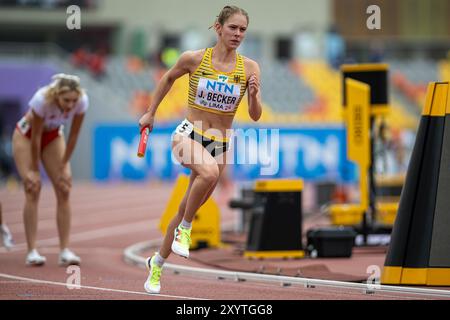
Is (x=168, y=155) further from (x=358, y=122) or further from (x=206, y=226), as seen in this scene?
(x=206, y=226)

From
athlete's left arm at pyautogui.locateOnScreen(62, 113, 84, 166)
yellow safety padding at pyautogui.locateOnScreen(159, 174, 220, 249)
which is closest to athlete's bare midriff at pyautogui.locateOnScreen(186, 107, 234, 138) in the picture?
athlete's left arm at pyautogui.locateOnScreen(62, 113, 84, 166)

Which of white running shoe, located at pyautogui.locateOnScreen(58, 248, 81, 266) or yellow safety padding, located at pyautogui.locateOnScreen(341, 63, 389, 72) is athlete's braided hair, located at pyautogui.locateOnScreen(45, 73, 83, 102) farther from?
yellow safety padding, located at pyautogui.locateOnScreen(341, 63, 389, 72)

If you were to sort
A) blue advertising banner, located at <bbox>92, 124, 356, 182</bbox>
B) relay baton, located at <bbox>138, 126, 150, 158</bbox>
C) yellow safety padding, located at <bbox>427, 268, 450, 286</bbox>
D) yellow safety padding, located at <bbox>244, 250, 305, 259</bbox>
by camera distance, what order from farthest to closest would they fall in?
blue advertising banner, located at <bbox>92, 124, 356, 182</bbox>, yellow safety padding, located at <bbox>244, 250, 305, 259</bbox>, yellow safety padding, located at <bbox>427, 268, 450, 286</bbox>, relay baton, located at <bbox>138, 126, 150, 158</bbox>

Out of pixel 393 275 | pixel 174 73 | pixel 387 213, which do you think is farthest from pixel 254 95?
pixel 387 213

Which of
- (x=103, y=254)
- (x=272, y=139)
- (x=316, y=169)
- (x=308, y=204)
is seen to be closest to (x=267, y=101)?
(x=316, y=169)

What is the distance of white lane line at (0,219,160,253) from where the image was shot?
1536cm

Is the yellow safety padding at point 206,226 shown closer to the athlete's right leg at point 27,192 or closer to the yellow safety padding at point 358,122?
the yellow safety padding at point 358,122

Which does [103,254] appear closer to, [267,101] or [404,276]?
[404,276]

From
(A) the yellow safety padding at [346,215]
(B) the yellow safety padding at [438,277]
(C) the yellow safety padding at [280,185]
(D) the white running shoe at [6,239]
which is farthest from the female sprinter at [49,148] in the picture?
(A) the yellow safety padding at [346,215]

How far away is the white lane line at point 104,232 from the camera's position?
1536cm

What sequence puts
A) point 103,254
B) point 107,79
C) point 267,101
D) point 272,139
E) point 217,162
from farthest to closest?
point 267,101, point 107,79, point 272,139, point 103,254, point 217,162

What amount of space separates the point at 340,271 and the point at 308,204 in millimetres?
14302

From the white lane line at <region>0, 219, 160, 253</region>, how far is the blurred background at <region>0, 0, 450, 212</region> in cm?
460
